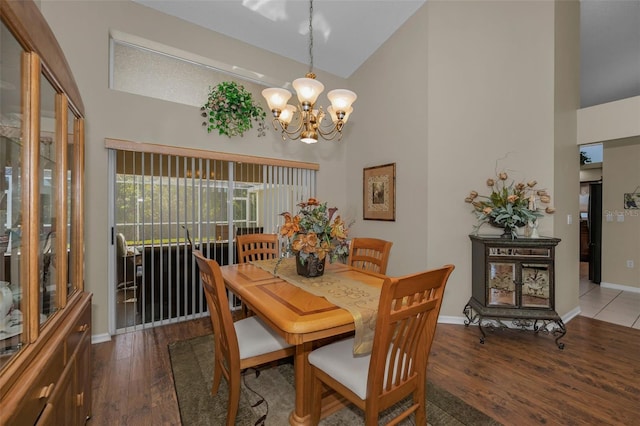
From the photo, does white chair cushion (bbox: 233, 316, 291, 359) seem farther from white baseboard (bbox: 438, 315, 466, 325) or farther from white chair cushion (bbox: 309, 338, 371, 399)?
white baseboard (bbox: 438, 315, 466, 325)

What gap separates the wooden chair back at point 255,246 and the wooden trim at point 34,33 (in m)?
1.77

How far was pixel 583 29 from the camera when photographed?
362cm

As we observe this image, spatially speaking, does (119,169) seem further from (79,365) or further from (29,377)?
(29,377)

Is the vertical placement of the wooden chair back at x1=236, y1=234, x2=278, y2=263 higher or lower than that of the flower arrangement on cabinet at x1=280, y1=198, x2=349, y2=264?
lower

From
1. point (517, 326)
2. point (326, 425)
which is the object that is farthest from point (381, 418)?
point (517, 326)

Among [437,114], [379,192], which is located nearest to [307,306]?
[379,192]

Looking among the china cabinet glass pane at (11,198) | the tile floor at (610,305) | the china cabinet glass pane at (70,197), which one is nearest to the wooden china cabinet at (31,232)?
the china cabinet glass pane at (11,198)

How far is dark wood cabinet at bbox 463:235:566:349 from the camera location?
105 inches

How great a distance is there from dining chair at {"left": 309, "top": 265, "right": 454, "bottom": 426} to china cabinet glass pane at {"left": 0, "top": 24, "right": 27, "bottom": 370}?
1244mm

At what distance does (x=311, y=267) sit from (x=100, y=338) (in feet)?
7.47

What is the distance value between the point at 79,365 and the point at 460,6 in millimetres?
4457

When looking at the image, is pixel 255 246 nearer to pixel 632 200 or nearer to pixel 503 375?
pixel 503 375

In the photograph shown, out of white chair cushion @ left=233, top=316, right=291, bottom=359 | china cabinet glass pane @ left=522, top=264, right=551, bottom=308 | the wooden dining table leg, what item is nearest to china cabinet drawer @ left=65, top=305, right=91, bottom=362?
white chair cushion @ left=233, top=316, right=291, bottom=359

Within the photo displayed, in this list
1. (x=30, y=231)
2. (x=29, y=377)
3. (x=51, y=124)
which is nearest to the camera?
(x=29, y=377)
